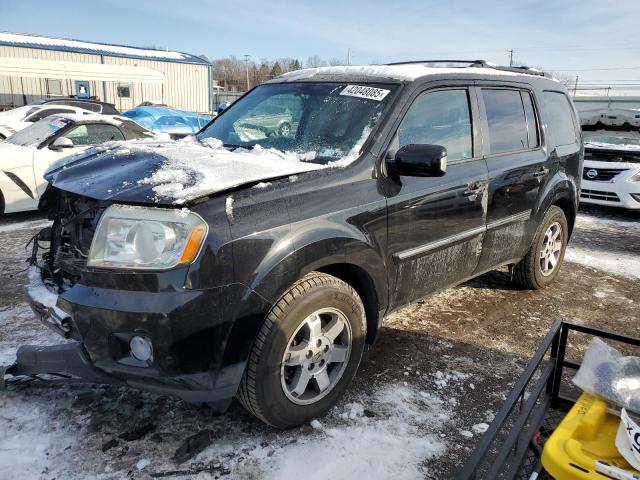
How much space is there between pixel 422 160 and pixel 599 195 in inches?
281

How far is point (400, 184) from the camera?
2.96 meters

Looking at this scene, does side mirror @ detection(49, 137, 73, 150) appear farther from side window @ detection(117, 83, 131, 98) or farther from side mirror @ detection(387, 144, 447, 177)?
side window @ detection(117, 83, 131, 98)

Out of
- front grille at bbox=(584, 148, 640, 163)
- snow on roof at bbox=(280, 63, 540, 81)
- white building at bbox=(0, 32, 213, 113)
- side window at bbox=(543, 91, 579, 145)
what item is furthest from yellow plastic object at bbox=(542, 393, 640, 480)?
white building at bbox=(0, 32, 213, 113)

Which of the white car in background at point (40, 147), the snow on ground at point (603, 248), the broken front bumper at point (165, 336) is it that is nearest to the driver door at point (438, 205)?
the broken front bumper at point (165, 336)

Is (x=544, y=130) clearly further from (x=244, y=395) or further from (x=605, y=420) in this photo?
(x=244, y=395)

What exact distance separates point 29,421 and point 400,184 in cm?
234

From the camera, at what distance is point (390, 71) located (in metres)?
3.34

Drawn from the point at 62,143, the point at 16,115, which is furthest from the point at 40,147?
the point at 16,115

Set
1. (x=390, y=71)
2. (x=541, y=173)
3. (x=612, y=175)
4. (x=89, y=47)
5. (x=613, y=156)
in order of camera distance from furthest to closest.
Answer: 1. (x=89, y=47)
2. (x=613, y=156)
3. (x=612, y=175)
4. (x=541, y=173)
5. (x=390, y=71)

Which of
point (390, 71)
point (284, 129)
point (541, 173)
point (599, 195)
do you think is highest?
point (390, 71)

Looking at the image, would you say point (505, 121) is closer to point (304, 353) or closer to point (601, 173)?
point (304, 353)

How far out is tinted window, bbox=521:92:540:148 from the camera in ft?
13.8

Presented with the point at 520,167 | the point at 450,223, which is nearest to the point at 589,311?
the point at 520,167

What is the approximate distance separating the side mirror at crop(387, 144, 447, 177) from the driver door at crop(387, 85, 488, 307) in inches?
5.6
